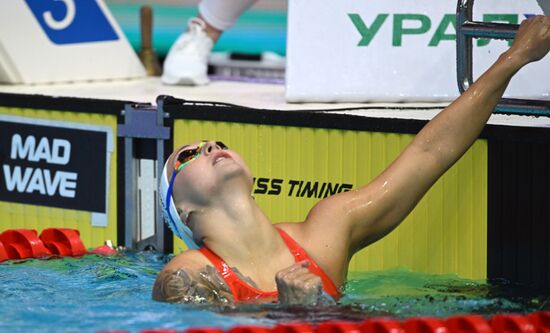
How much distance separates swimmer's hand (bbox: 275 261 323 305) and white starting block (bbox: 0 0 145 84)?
209cm

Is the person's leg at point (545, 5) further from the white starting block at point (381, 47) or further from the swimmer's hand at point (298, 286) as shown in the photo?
the swimmer's hand at point (298, 286)

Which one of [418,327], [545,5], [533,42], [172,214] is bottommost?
[418,327]

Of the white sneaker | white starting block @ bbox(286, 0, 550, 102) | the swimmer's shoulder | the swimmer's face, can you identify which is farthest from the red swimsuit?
the white sneaker

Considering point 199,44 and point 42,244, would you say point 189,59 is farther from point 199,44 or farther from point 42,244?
point 42,244

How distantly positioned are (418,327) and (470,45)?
970mm

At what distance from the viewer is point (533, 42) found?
3.00m

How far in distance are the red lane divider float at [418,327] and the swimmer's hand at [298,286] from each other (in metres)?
0.10

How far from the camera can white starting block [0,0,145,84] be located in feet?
14.7

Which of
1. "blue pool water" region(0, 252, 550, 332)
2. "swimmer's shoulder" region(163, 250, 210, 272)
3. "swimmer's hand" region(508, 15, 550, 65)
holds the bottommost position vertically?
"blue pool water" region(0, 252, 550, 332)

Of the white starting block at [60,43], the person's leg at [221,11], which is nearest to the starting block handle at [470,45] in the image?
the person's leg at [221,11]

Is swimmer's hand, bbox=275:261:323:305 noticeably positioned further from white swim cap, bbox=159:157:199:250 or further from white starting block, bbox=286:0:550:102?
white starting block, bbox=286:0:550:102

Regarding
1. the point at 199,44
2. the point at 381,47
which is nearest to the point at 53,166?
the point at 199,44

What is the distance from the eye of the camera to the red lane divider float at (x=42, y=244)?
12.2 feet

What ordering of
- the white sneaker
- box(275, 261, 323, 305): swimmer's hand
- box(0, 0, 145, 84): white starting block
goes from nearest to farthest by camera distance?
box(275, 261, 323, 305): swimmer's hand → box(0, 0, 145, 84): white starting block → the white sneaker
